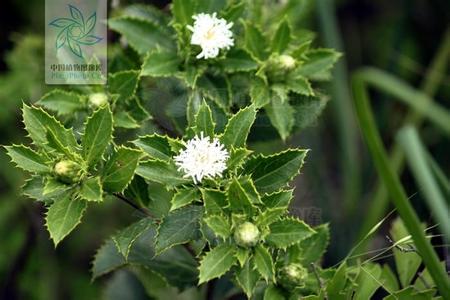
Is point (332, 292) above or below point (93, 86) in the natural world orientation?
below

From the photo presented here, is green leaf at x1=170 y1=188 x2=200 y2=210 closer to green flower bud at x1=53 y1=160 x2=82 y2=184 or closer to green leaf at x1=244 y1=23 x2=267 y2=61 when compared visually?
green flower bud at x1=53 y1=160 x2=82 y2=184

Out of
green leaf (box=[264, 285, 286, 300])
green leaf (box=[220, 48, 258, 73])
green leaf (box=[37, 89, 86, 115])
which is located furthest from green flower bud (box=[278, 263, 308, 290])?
green leaf (box=[37, 89, 86, 115])

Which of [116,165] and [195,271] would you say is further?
[195,271]

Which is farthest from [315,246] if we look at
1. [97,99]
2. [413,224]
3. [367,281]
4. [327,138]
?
[327,138]

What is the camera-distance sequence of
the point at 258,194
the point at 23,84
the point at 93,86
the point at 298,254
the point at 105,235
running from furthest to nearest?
the point at 105,235, the point at 23,84, the point at 93,86, the point at 298,254, the point at 258,194

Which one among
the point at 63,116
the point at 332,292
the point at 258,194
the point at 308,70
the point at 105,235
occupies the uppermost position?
the point at 308,70

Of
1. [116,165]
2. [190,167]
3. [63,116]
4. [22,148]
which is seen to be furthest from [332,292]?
[63,116]

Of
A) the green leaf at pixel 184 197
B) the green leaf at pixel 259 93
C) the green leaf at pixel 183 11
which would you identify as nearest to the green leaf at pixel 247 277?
the green leaf at pixel 184 197

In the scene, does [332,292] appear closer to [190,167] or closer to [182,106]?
[190,167]
